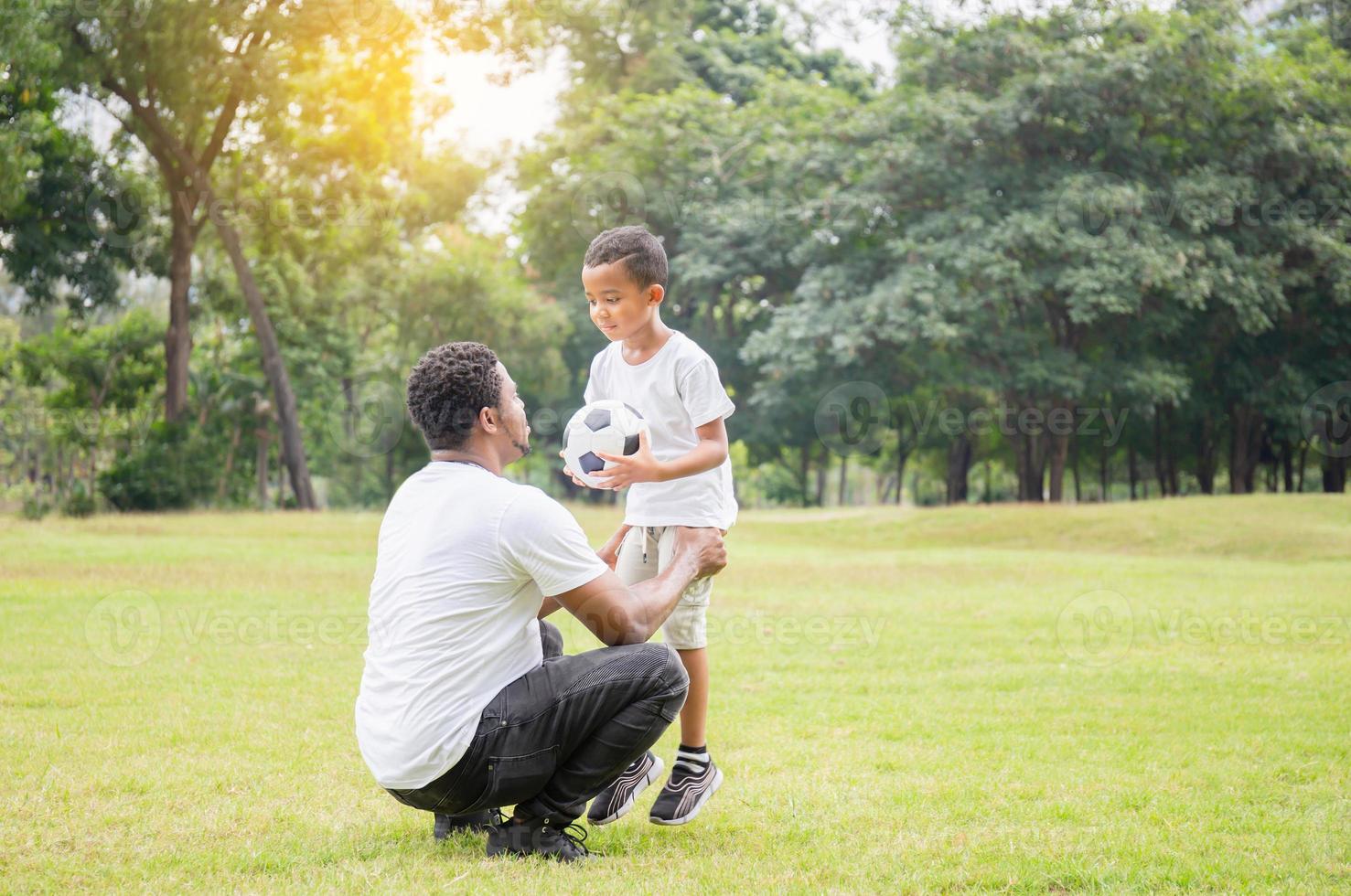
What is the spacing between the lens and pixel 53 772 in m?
4.61

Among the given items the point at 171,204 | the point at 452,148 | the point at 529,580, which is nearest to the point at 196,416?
the point at 171,204

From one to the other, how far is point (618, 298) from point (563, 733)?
1.53 metres

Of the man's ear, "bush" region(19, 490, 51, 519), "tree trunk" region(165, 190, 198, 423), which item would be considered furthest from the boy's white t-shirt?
"tree trunk" region(165, 190, 198, 423)

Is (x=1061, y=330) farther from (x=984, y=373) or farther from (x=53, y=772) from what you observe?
(x=53, y=772)

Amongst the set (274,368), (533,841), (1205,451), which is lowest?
(533,841)

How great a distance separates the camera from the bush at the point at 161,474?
23875 mm

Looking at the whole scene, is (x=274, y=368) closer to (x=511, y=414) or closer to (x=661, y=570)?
(x=661, y=570)

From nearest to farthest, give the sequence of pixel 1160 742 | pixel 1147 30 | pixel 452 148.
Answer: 1. pixel 1160 742
2. pixel 1147 30
3. pixel 452 148

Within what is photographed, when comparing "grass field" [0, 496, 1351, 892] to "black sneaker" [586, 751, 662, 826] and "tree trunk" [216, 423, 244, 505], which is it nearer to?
"black sneaker" [586, 751, 662, 826]

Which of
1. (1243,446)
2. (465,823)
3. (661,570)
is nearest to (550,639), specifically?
(661,570)

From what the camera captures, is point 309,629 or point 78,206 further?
point 78,206

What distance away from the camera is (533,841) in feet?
11.9

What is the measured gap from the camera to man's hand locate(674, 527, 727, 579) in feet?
12.8

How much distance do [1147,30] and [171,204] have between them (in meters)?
20.9
